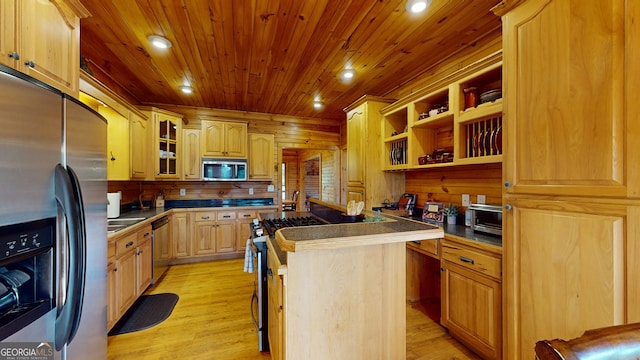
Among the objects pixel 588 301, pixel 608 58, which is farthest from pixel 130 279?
pixel 608 58

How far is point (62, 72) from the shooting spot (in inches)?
57.8

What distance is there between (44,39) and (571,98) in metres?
2.77

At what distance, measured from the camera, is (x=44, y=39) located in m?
1.33

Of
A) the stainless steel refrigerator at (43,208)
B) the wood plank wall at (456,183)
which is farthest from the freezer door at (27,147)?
the wood plank wall at (456,183)

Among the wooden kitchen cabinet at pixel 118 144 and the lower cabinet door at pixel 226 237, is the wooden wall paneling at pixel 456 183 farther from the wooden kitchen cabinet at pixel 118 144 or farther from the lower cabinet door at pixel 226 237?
the wooden kitchen cabinet at pixel 118 144

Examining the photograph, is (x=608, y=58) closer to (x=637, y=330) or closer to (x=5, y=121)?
(x=637, y=330)

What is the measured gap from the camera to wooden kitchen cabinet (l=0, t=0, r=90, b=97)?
1.14m

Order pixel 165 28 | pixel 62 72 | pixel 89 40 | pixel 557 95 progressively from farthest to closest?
pixel 89 40 → pixel 165 28 → pixel 62 72 → pixel 557 95

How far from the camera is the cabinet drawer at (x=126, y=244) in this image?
2.14m

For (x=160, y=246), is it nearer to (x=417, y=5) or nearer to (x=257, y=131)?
(x=257, y=131)

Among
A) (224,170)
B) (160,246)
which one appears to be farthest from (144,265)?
(224,170)

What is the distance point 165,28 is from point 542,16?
2.67m

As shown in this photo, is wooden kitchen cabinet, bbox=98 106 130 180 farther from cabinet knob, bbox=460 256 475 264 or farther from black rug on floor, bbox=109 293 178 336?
cabinet knob, bbox=460 256 475 264

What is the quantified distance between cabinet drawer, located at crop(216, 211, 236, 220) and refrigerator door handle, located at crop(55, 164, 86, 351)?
10.8 ft
